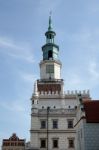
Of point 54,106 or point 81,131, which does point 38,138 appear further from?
point 81,131

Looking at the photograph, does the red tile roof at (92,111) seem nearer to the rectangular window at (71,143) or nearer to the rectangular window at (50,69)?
the rectangular window at (71,143)

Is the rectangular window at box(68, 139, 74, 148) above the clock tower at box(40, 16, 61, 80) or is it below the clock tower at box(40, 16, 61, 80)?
below

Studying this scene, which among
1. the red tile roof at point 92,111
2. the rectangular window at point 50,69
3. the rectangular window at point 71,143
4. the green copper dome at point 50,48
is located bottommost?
the rectangular window at point 71,143

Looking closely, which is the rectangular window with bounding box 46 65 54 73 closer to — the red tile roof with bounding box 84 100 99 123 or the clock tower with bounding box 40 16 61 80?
the clock tower with bounding box 40 16 61 80

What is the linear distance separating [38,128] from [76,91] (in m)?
9.12

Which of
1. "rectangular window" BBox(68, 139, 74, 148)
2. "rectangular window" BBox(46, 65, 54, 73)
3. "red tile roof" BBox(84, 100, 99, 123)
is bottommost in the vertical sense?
"rectangular window" BBox(68, 139, 74, 148)

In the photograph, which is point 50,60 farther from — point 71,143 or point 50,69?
point 71,143

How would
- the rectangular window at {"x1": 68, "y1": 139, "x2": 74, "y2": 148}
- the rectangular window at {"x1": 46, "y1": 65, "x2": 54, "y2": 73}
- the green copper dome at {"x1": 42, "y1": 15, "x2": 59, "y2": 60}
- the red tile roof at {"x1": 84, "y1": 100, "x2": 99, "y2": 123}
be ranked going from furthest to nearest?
the green copper dome at {"x1": 42, "y1": 15, "x2": 59, "y2": 60}, the rectangular window at {"x1": 46, "y1": 65, "x2": 54, "y2": 73}, the rectangular window at {"x1": 68, "y1": 139, "x2": 74, "y2": 148}, the red tile roof at {"x1": 84, "y1": 100, "x2": 99, "y2": 123}

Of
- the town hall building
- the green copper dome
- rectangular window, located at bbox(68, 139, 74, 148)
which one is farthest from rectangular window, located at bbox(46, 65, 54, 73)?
rectangular window, located at bbox(68, 139, 74, 148)

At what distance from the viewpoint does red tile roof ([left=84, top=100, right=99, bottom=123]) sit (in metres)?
34.0

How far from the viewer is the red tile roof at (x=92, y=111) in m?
34.0

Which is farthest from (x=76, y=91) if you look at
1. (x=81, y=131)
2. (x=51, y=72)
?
(x=81, y=131)

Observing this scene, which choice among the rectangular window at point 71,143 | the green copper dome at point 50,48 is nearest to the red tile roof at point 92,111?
the rectangular window at point 71,143

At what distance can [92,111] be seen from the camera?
116 ft
